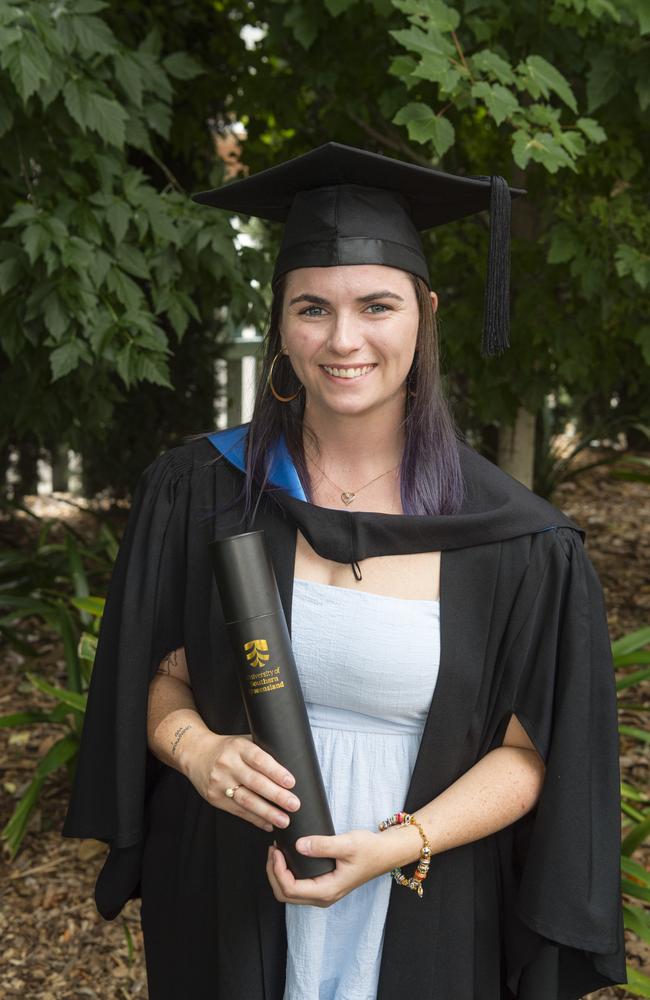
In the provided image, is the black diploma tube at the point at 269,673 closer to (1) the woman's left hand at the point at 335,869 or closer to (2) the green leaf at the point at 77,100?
(1) the woman's left hand at the point at 335,869

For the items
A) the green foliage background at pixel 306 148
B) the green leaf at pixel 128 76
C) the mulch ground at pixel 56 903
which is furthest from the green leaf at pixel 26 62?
the mulch ground at pixel 56 903

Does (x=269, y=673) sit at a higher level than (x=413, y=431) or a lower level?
lower

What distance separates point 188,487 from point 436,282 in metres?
2.60

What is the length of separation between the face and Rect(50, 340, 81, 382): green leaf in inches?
57.5

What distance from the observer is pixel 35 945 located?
300cm

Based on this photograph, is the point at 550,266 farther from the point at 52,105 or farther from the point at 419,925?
the point at 419,925

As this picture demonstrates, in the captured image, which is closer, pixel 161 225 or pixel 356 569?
pixel 356 569

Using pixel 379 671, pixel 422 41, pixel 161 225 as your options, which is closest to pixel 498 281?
pixel 379 671

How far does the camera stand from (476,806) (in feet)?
5.19

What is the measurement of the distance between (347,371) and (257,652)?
1.50 feet

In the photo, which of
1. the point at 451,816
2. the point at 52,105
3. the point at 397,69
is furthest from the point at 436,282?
the point at 451,816

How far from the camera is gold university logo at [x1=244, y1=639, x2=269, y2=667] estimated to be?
1.44m

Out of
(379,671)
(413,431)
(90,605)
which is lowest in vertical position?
(90,605)

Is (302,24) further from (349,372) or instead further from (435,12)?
(349,372)
